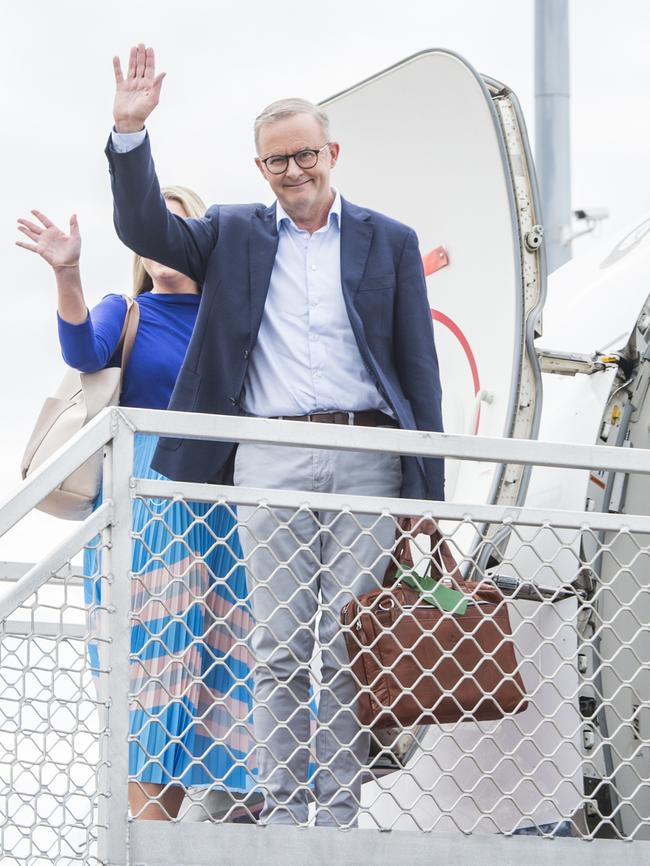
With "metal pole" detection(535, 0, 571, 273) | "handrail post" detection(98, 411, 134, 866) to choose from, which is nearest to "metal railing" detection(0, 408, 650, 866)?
"handrail post" detection(98, 411, 134, 866)

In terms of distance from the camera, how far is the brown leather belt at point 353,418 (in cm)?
435

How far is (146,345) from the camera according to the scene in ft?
16.0

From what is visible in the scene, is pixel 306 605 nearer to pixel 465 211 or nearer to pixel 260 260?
pixel 260 260

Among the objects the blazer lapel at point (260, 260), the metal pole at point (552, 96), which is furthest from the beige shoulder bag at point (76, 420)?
the metal pole at point (552, 96)

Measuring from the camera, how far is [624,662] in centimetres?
523

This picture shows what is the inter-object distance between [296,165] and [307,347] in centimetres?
54

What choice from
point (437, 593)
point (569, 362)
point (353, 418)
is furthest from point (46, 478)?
point (569, 362)

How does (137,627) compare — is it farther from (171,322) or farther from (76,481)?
(171,322)

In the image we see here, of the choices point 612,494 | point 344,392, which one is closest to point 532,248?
point 612,494

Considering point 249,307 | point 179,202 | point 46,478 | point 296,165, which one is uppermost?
point 296,165

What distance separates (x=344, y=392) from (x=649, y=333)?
1.38 m

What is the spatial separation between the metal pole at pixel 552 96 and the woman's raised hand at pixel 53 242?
695cm

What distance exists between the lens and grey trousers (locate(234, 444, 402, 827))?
157 inches

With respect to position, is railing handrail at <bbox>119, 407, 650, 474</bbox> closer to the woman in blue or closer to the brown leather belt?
the brown leather belt
